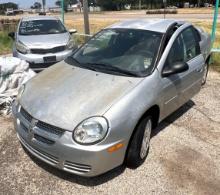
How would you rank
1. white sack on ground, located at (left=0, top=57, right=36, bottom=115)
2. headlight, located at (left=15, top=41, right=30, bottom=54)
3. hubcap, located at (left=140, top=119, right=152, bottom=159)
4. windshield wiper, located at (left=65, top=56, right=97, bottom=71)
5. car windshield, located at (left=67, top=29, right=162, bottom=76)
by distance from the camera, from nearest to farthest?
hubcap, located at (left=140, top=119, right=152, bottom=159)
car windshield, located at (left=67, top=29, right=162, bottom=76)
windshield wiper, located at (left=65, top=56, right=97, bottom=71)
white sack on ground, located at (left=0, top=57, right=36, bottom=115)
headlight, located at (left=15, top=41, right=30, bottom=54)

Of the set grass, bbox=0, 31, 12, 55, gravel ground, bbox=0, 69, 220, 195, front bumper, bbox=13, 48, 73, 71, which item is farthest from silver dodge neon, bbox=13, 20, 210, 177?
grass, bbox=0, 31, 12, 55

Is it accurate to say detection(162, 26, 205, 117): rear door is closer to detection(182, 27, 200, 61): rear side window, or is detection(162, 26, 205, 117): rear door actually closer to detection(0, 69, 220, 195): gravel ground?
detection(182, 27, 200, 61): rear side window

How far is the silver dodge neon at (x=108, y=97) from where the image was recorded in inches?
117

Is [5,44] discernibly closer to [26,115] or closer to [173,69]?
[26,115]

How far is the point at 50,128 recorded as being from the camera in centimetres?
304

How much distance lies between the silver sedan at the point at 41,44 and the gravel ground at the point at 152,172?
294 cm

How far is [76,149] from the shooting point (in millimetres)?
2893

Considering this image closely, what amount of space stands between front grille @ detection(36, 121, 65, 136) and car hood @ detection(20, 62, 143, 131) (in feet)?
0.13

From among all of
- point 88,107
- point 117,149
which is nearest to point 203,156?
point 117,149

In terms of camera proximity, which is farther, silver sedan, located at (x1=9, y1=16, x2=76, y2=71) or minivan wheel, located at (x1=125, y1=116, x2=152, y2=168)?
silver sedan, located at (x1=9, y1=16, x2=76, y2=71)

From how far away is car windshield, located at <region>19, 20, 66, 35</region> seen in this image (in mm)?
8258

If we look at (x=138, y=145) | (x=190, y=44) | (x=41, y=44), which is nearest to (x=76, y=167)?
(x=138, y=145)

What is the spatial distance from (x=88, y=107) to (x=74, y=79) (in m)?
0.69

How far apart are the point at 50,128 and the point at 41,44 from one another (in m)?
4.82
